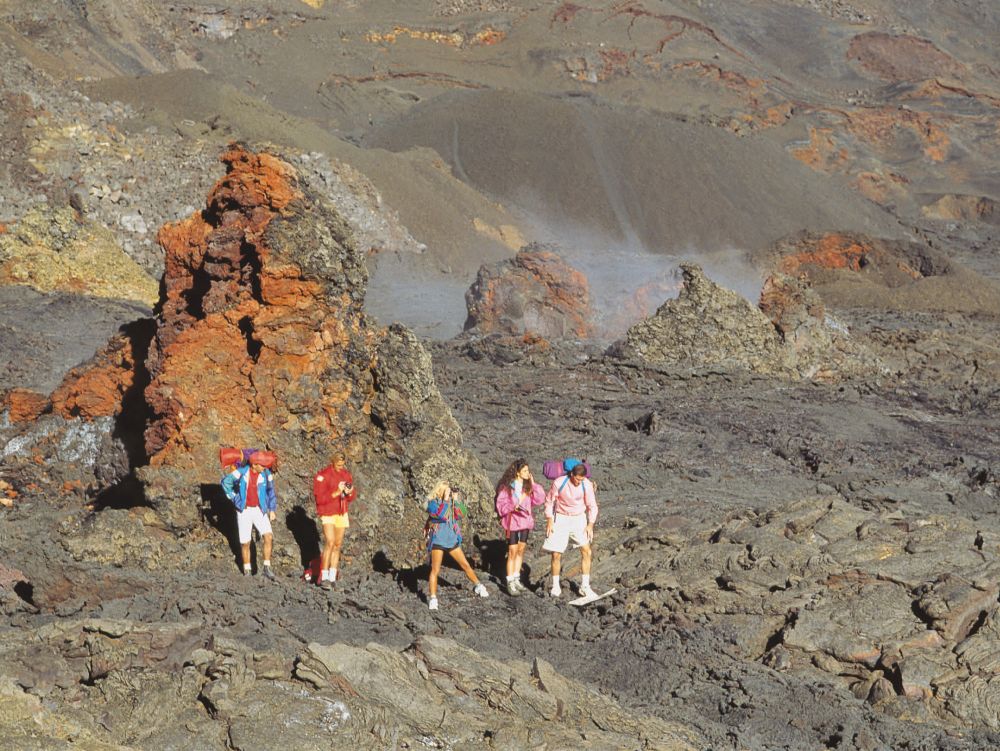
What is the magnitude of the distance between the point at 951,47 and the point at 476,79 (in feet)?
121

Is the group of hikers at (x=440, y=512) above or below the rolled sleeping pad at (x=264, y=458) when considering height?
below

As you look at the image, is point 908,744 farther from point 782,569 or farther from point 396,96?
point 396,96

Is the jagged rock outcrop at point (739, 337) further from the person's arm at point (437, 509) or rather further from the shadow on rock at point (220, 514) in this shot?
the person's arm at point (437, 509)

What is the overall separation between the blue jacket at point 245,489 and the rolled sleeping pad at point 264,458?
0.21 feet

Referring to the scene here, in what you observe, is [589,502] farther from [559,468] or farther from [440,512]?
[440,512]

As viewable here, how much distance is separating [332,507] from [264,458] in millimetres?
677

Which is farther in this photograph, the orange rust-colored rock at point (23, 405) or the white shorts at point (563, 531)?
the orange rust-colored rock at point (23, 405)

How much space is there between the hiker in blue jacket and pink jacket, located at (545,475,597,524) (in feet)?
7.45

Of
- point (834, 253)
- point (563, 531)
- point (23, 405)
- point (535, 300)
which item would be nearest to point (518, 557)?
point (563, 531)

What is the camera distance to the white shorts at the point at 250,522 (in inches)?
387

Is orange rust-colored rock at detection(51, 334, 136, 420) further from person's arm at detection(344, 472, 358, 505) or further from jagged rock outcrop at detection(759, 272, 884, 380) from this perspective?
jagged rock outcrop at detection(759, 272, 884, 380)

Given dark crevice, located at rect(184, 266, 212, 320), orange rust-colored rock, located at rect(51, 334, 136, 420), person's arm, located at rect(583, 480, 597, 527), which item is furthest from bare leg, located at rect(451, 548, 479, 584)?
orange rust-colored rock, located at rect(51, 334, 136, 420)

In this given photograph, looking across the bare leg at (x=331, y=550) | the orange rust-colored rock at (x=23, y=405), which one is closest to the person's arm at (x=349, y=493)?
the bare leg at (x=331, y=550)

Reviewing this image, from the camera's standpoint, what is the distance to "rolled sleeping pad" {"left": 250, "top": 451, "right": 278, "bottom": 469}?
984 cm
